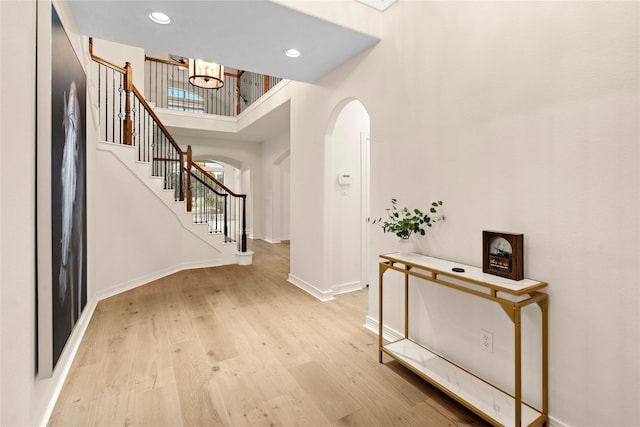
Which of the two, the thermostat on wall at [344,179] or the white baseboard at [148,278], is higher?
the thermostat on wall at [344,179]

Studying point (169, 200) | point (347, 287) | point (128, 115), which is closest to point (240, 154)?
point (169, 200)

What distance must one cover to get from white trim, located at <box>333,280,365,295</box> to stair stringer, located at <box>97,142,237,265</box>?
8.36ft

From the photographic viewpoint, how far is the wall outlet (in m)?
1.90

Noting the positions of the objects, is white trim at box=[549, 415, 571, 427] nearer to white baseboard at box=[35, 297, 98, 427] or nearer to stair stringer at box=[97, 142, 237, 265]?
white baseboard at box=[35, 297, 98, 427]

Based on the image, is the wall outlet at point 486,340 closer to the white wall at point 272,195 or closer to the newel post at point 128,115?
the newel post at point 128,115

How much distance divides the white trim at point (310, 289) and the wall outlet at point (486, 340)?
2005 mm

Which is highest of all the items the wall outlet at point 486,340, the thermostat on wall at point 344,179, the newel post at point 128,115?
the newel post at point 128,115

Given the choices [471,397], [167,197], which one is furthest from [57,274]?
[167,197]

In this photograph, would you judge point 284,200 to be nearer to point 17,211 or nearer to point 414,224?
point 414,224

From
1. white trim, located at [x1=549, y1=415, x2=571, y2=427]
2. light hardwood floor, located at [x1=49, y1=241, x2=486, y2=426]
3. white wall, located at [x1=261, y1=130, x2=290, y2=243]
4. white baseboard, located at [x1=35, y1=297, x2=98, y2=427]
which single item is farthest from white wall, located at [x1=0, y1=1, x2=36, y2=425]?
white wall, located at [x1=261, y1=130, x2=290, y2=243]

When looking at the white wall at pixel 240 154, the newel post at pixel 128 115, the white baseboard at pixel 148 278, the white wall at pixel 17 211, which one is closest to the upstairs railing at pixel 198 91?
the white wall at pixel 240 154

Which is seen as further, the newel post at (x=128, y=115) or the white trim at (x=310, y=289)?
the newel post at (x=128, y=115)

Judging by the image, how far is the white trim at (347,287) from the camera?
3.92 metres

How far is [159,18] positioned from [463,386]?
Result: 3.39 metres
